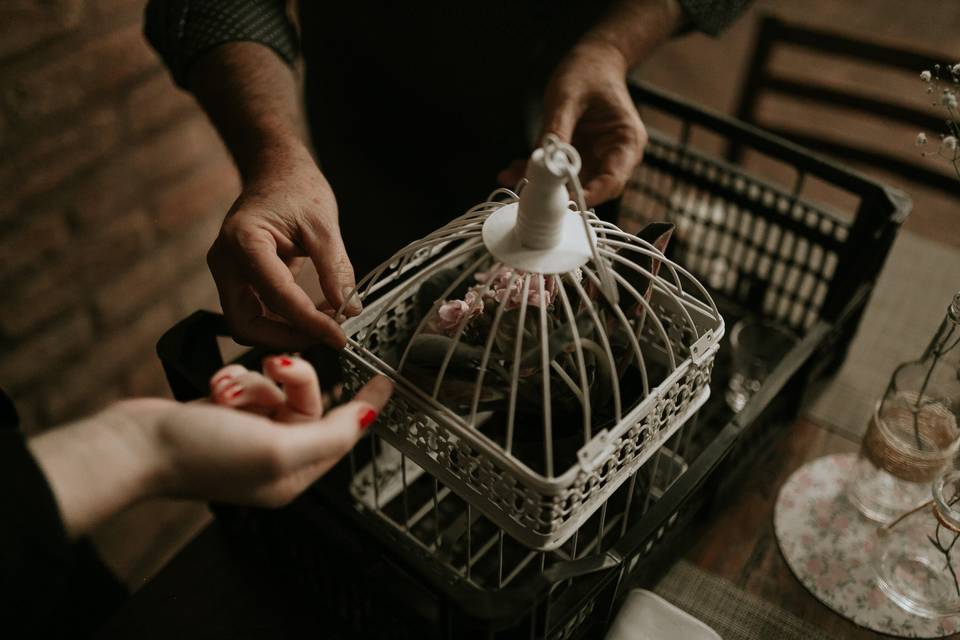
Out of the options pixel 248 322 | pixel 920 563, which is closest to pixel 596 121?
pixel 248 322

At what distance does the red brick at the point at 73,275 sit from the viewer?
159 cm

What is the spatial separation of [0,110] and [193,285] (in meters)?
0.62

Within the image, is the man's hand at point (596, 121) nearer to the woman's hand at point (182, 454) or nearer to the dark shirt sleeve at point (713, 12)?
the dark shirt sleeve at point (713, 12)

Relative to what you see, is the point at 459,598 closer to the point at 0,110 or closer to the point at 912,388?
the point at 912,388

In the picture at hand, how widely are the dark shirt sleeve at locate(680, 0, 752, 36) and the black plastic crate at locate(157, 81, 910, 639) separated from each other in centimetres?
13

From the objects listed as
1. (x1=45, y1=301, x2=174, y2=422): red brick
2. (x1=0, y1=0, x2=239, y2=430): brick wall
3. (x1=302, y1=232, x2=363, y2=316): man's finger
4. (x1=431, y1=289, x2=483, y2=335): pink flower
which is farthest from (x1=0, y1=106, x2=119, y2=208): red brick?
(x1=431, y1=289, x2=483, y2=335): pink flower

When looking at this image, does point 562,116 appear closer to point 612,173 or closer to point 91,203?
point 612,173

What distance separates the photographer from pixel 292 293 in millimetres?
800

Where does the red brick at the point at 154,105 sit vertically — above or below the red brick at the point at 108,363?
above

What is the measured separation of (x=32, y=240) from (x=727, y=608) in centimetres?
144

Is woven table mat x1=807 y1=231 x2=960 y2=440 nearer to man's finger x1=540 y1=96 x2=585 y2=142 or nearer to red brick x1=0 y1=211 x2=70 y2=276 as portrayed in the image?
man's finger x1=540 y1=96 x2=585 y2=142

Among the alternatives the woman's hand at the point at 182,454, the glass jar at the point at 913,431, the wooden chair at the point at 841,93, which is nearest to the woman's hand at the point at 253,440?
the woman's hand at the point at 182,454

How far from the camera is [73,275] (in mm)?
1683

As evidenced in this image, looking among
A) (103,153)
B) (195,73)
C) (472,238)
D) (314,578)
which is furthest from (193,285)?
(472,238)
